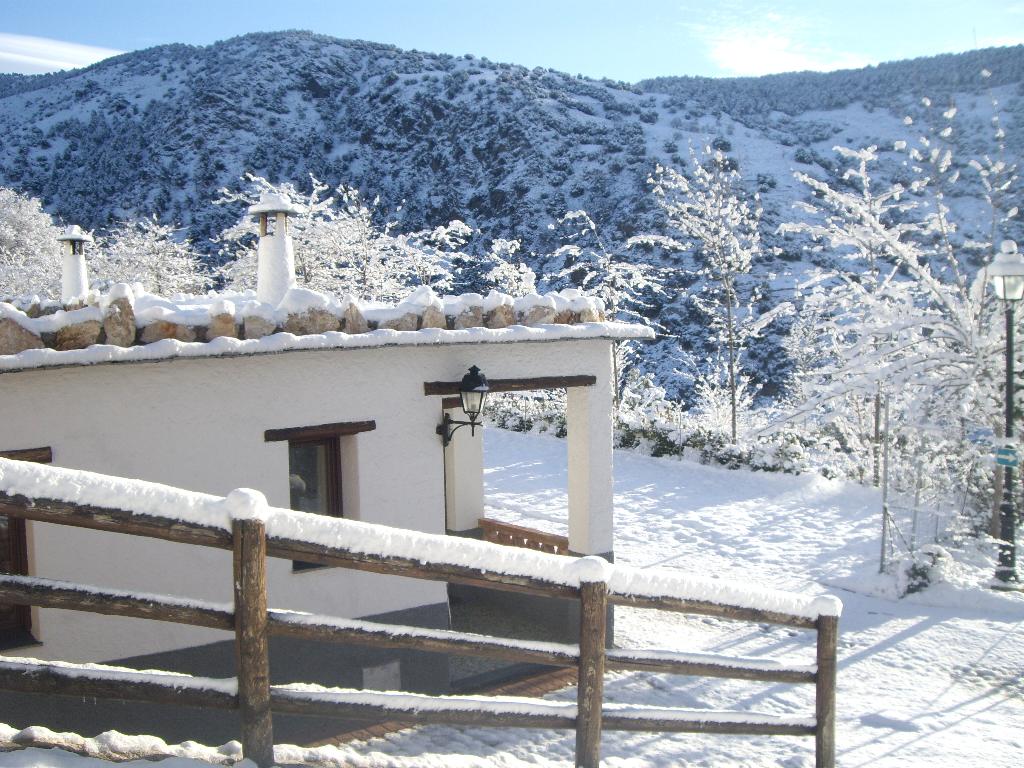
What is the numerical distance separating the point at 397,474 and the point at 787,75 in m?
63.7

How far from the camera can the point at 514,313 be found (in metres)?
5.97

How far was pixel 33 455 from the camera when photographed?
430cm

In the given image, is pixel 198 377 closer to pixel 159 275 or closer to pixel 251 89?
pixel 159 275

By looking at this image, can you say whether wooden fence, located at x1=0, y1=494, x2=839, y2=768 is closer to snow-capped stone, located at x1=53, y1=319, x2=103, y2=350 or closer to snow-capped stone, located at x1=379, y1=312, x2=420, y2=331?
snow-capped stone, located at x1=53, y1=319, x2=103, y2=350

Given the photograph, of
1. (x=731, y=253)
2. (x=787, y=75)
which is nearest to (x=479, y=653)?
(x=731, y=253)

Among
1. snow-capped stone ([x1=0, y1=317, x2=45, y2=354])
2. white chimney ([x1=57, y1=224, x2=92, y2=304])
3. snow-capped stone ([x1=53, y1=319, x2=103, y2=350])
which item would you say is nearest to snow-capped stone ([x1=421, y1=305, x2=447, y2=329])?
snow-capped stone ([x1=53, y1=319, x2=103, y2=350])

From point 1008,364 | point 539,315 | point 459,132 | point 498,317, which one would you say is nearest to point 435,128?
point 459,132

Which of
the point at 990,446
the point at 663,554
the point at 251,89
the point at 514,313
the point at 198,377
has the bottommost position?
the point at 663,554

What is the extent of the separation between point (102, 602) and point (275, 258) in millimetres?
4305

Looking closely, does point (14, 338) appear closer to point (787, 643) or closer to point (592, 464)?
point (592, 464)

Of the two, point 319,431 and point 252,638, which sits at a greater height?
point 319,431

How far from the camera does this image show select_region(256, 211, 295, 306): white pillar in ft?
20.1

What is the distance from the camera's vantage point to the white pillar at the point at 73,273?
8.55m

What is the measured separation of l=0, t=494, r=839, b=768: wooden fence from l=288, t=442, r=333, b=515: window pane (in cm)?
290
